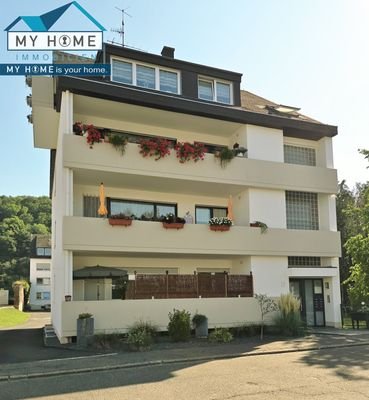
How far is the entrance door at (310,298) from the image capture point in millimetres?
24547

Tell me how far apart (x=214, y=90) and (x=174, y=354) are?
46.3ft

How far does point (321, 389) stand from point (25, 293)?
53824 mm

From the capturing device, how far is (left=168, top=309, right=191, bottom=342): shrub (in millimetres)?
18453

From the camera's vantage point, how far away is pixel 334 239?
957 inches

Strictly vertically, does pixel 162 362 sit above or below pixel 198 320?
below

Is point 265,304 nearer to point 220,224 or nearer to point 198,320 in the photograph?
point 198,320

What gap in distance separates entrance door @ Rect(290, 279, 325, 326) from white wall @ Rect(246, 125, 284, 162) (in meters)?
6.30

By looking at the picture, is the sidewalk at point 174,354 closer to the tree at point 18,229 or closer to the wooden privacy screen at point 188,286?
the wooden privacy screen at point 188,286

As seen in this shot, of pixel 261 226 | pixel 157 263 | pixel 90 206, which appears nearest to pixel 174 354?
pixel 157 263

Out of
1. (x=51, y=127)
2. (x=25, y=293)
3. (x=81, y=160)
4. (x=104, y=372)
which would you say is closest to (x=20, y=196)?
(x=25, y=293)

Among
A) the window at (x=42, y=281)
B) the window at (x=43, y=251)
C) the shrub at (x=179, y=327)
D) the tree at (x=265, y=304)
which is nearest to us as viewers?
the shrub at (x=179, y=327)

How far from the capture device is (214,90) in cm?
2481

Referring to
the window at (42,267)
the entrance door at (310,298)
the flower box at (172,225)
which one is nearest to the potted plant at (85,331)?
the flower box at (172,225)

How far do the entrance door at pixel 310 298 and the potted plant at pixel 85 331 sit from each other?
11.0 metres
